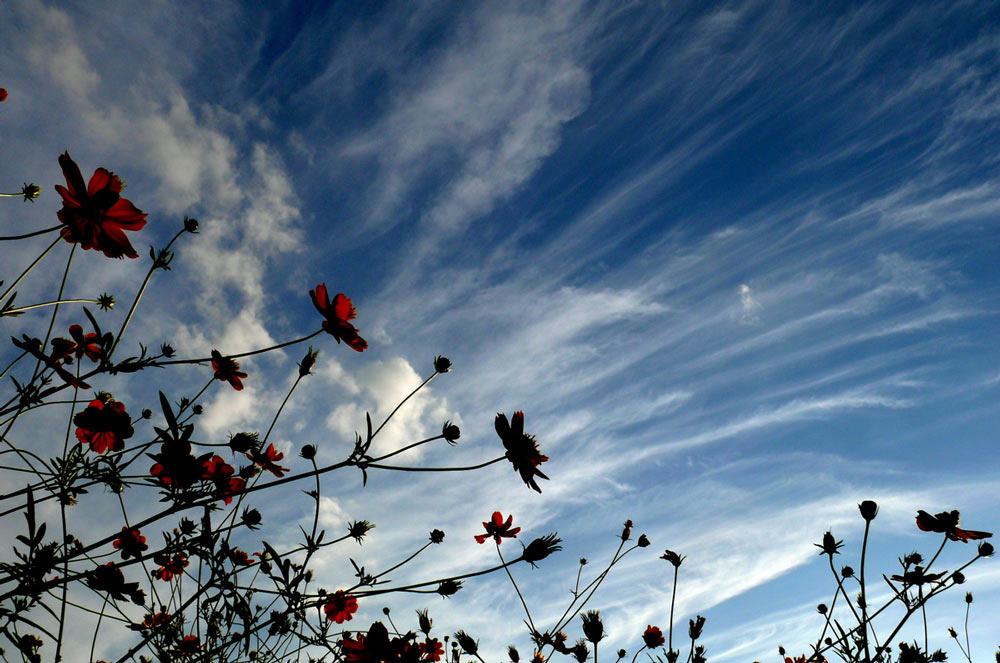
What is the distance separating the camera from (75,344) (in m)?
2.29

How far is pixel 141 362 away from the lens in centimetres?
158

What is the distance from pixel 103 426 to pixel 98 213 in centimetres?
76

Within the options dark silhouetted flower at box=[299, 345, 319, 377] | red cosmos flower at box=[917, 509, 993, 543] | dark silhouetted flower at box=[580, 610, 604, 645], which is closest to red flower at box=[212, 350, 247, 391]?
dark silhouetted flower at box=[299, 345, 319, 377]

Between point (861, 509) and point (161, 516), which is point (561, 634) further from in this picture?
point (161, 516)

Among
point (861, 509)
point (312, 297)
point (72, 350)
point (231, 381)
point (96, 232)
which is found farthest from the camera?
point (861, 509)

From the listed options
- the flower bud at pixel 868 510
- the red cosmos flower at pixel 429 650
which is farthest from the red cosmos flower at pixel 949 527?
the red cosmos flower at pixel 429 650

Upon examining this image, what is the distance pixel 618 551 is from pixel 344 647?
251cm

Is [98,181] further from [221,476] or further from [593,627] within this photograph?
[593,627]

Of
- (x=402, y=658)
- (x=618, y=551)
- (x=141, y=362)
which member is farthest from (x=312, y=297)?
(x=618, y=551)

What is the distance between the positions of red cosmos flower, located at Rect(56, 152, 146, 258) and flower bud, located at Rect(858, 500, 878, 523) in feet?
11.4

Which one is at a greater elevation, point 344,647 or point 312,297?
point 312,297

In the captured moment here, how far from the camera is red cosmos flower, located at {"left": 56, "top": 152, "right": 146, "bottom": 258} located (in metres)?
1.50

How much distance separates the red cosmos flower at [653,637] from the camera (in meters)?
4.59

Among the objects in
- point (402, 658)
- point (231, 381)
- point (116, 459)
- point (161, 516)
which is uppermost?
point (231, 381)
